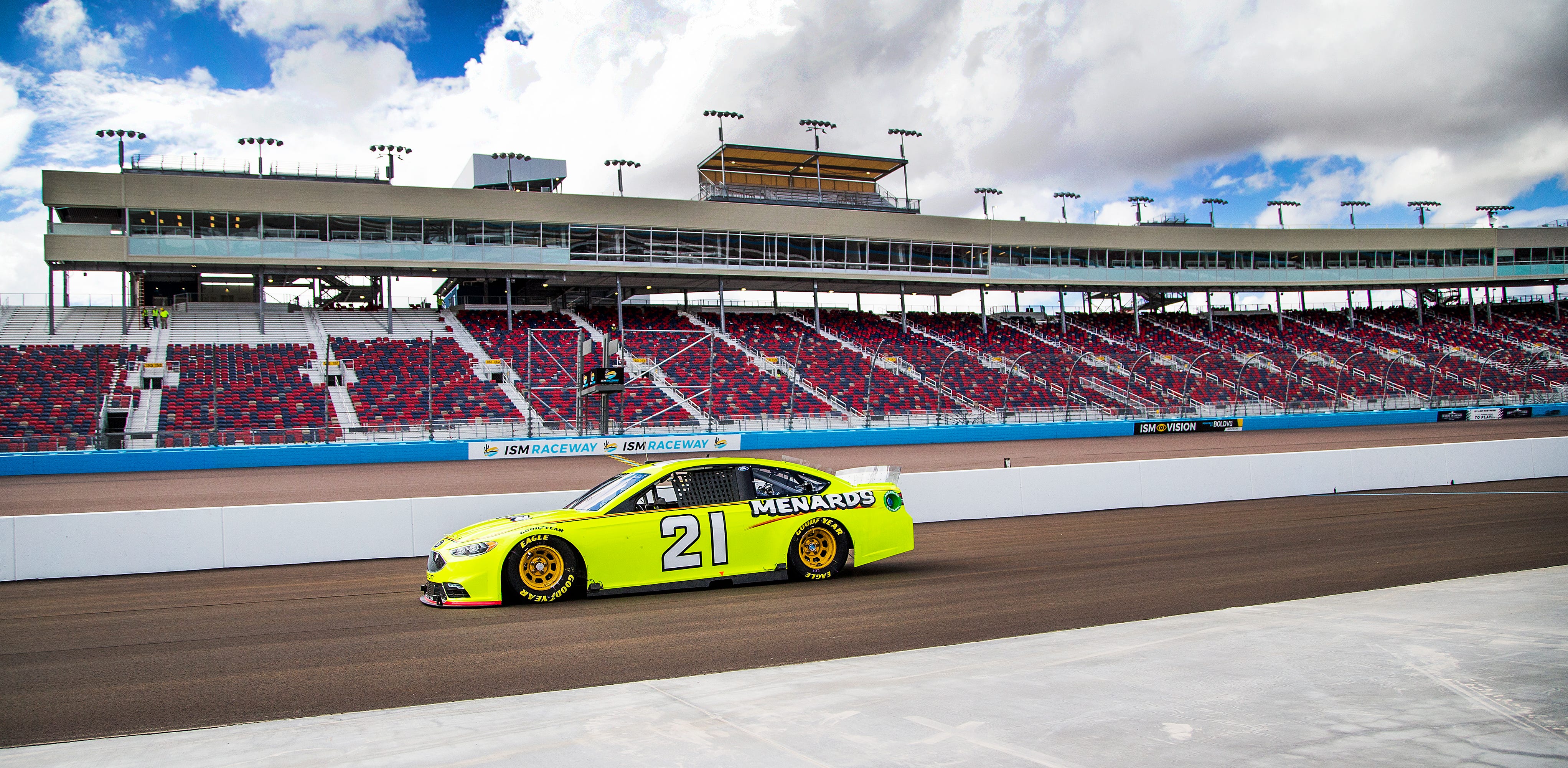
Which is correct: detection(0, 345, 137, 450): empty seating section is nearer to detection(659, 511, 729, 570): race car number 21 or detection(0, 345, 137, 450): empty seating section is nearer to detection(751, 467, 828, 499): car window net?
detection(659, 511, 729, 570): race car number 21

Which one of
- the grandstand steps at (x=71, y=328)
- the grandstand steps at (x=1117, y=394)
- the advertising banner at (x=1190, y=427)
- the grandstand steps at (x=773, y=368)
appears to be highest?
the grandstand steps at (x=71, y=328)

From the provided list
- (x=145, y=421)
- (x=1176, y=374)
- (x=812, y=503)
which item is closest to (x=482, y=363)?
(x=145, y=421)

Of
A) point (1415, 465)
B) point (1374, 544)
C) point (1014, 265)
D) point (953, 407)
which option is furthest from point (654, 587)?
point (1014, 265)

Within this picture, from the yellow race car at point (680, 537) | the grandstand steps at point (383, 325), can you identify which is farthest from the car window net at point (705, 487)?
the grandstand steps at point (383, 325)

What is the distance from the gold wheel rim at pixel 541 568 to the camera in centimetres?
779

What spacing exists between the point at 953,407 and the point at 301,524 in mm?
26768

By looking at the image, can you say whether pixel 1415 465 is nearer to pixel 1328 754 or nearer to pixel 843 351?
pixel 1328 754

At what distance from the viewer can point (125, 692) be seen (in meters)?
5.22

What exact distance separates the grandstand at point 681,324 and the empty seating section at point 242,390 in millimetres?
114

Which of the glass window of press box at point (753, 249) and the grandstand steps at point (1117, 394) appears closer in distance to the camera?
the grandstand steps at point (1117, 394)

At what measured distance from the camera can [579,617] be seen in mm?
7246

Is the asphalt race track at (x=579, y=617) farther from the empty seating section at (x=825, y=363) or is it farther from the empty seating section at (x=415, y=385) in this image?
the empty seating section at (x=825, y=363)

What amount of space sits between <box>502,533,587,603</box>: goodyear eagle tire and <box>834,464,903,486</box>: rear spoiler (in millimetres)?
2914

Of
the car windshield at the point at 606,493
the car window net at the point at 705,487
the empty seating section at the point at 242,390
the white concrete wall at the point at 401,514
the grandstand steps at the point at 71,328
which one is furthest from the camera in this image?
the grandstand steps at the point at 71,328
